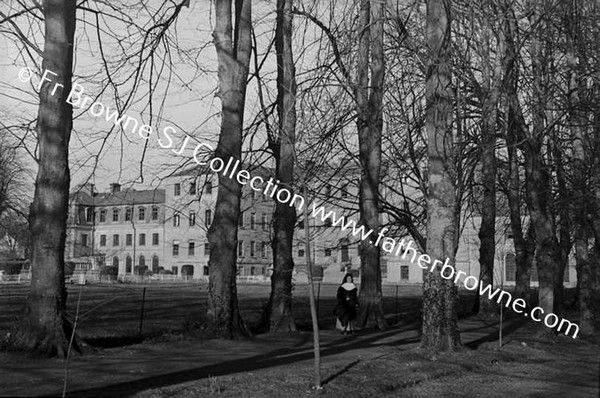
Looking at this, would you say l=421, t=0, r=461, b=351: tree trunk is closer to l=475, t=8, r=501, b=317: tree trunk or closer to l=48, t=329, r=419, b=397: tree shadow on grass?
l=475, t=8, r=501, b=317: tree trunk

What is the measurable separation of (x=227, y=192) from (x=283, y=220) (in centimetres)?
264

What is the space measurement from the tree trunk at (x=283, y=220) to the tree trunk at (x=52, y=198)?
618cm

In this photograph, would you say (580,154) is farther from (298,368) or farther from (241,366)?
(241,366)

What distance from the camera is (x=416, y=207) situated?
91.6 ft

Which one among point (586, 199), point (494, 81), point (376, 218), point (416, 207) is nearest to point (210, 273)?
point (376, 218)

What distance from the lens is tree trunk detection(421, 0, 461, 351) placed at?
1405 centimetres

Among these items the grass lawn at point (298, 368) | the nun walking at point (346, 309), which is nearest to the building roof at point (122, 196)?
the grass lawn at point (298, 368)

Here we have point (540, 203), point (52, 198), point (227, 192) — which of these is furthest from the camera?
point (540, 203)

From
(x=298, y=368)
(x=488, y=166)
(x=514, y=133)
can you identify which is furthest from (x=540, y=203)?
(x=298, y=368)

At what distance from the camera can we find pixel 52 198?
12.6 m

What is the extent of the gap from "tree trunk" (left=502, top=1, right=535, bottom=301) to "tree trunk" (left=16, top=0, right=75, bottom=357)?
7984 millimetres

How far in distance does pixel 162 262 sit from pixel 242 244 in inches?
551

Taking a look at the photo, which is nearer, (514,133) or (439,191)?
(439,191)

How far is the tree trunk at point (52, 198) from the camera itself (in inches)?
482
